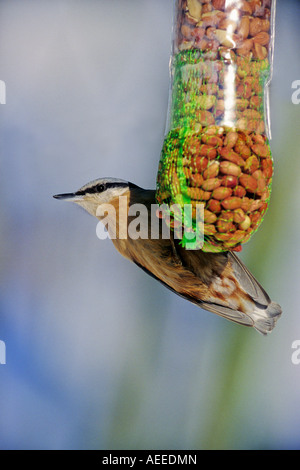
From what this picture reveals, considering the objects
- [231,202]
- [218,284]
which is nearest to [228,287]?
[218,284]

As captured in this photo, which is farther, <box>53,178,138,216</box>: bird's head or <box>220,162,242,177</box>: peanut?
<box>53,178,138,216</box>: bird's head

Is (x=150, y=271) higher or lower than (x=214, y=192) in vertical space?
lower

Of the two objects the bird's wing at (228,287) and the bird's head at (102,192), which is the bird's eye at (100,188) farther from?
the bird's wing at (228,287)

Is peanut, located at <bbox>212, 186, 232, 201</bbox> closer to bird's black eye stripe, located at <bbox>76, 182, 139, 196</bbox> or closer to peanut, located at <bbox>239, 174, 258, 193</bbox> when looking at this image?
peanut, located at <bbox>239, 174, 258, 193</bbox>

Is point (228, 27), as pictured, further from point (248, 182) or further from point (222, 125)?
point (248, 182)

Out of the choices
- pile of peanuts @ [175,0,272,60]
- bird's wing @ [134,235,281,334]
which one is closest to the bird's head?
bird's wing @ [134,235,281,334]
